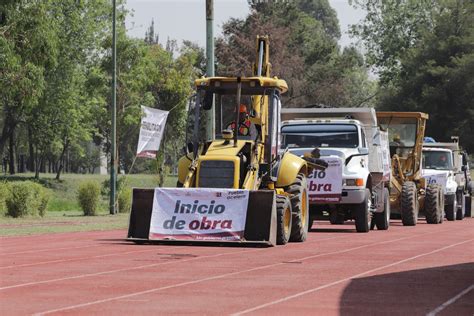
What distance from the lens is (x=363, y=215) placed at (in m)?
30.8

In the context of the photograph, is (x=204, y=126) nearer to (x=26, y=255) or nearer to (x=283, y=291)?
(x=26, y=255)

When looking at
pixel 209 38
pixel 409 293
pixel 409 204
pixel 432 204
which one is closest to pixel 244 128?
pixel 409 293

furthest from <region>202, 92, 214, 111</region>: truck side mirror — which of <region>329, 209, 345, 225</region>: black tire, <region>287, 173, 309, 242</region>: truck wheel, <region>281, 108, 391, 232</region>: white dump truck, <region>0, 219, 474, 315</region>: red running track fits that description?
<region>329, 209, 345, 225</region>: black tire

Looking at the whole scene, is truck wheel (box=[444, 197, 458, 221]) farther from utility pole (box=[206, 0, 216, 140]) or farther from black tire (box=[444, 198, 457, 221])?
utility pole (box=[206, 0, 216, 140])

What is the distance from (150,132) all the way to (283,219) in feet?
63.7

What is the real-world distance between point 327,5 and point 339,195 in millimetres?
159517

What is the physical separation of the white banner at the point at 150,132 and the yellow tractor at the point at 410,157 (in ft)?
26.3

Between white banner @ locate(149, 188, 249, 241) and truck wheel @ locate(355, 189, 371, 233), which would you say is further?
truck wheel @ locate(355, 189, 371, 233)

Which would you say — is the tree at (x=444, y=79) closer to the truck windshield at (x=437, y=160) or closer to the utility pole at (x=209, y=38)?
the truck windshield at (x=437, y=160)

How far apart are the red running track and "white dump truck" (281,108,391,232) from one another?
451 cm

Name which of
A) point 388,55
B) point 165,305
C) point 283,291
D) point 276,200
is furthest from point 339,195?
point 388,55

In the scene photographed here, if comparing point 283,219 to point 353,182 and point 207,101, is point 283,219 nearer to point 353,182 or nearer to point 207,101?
point 207,101

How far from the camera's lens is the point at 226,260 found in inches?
770

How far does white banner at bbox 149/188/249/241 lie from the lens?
23.0m
